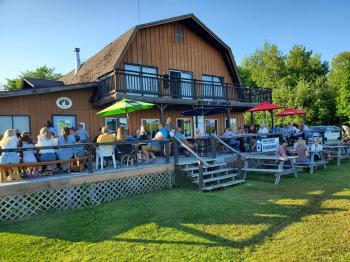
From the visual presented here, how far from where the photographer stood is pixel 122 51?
13.4 m

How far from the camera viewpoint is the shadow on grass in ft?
16.6

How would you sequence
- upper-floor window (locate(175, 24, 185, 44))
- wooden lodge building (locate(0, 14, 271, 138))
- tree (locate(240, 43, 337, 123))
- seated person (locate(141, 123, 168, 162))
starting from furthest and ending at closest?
1. tree (locate(240, 43, 337, 123))
2. upper-floor window (locate(175, 24, 185, 44))
3. wooden lodge building (locate(0, 14, 271, 138))
4. seated person (locate(141, 123, 168, 162))

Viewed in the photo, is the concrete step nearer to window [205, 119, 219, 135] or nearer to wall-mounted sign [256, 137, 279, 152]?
wall-mounted sign [256, 137, 279, 152]

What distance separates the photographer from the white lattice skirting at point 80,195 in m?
6.21

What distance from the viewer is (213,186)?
8188 millimetres

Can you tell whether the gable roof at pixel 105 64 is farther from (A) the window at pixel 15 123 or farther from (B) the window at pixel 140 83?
(A) the window at pixel 15 123

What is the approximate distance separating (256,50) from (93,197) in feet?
158

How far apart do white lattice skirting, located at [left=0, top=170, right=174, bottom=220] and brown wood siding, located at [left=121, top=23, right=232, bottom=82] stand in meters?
7.36

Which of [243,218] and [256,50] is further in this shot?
[256,50]

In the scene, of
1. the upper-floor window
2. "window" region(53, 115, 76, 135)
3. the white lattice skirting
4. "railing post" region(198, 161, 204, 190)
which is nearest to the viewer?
the white lattice skirting

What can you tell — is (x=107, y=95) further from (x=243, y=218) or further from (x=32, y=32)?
(x=243, y=218)

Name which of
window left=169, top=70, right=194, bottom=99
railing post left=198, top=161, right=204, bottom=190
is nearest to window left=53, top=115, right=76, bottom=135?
window left=169, top=70, right=194, bottom=99

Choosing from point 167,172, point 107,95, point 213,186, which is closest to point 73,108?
point 107,95

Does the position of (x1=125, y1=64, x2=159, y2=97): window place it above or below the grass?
above
